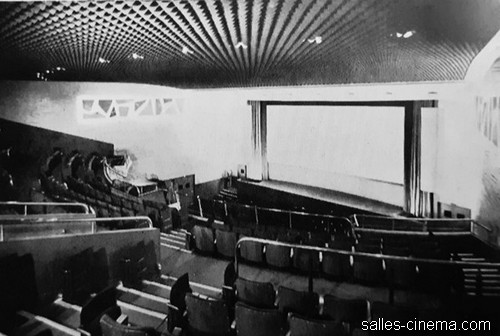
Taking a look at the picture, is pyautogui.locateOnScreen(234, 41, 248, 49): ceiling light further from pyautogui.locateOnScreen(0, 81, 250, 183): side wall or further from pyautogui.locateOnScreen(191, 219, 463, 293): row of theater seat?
pyautogui.locateOnScreen(0, 81, 250, 183): side wall

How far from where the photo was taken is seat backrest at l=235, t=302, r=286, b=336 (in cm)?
396

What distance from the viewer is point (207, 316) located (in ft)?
14.1

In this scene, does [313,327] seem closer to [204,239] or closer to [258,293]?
[258,293]

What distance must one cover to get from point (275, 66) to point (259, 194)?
8043mm

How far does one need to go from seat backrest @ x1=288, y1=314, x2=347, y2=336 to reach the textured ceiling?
2955mm

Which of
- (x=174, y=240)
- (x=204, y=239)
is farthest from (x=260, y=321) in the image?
(x=174, y=240)

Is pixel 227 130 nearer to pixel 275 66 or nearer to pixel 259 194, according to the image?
pixel 259 194

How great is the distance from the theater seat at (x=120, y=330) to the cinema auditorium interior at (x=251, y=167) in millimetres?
42

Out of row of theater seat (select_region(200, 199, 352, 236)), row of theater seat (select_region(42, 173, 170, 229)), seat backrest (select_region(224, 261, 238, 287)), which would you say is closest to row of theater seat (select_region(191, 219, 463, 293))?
seat backrest (select_region(224, 261, 238, 287))

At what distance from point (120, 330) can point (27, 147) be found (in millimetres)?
8725

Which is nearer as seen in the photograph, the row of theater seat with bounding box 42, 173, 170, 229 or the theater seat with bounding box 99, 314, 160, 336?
the theater seat with bounding box 99, 314, 160, 336

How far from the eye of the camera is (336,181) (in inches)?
570

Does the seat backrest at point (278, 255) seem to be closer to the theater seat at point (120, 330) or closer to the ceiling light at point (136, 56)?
the theater seat at point (120, 330)

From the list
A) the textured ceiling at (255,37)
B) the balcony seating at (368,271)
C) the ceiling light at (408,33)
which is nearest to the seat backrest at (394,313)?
the balcony seating at (368,271)
